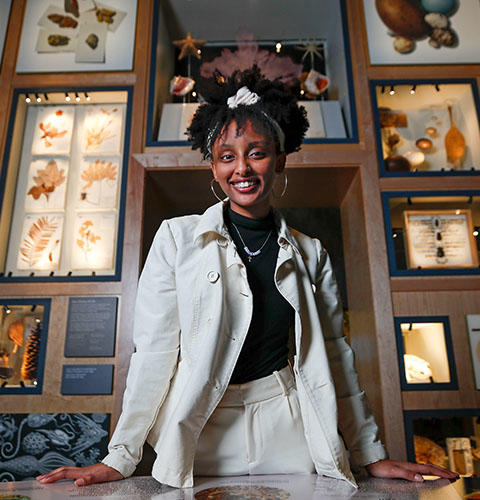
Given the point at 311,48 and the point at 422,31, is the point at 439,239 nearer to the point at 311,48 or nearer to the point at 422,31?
the point at 422,31

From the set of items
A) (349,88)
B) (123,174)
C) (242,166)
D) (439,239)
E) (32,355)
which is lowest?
(32,355)

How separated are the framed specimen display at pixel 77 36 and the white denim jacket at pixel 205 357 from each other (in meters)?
1.76

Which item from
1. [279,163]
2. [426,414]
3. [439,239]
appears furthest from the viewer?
[439,239]

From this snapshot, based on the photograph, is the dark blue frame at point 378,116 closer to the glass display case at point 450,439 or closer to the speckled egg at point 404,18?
the speckled egg at point 404,18

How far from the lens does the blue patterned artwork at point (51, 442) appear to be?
1.97 meters

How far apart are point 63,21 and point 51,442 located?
2224mm

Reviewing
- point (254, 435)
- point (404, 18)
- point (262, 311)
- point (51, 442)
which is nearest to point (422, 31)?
point (404, 18)

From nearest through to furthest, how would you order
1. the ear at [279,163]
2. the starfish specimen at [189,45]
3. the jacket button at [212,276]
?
the jacket button at [212,276] < the ear at [279,163] < the starfish specimen at [189,45]

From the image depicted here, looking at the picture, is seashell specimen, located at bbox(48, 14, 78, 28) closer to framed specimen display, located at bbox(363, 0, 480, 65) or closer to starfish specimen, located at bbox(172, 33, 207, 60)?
starfish specimen, located at bbox(172, 33, 207, 60)

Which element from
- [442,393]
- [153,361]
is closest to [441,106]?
[442,393]

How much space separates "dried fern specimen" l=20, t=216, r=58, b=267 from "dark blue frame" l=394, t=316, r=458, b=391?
175cm

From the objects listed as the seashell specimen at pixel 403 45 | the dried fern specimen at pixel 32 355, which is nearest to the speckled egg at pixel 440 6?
the seashell specimen at pixel 403 45

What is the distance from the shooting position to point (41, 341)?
2.10 metres

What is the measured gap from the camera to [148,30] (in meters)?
2.51
